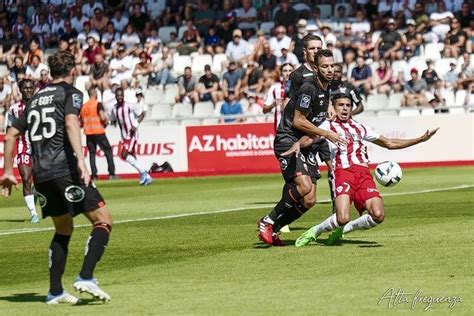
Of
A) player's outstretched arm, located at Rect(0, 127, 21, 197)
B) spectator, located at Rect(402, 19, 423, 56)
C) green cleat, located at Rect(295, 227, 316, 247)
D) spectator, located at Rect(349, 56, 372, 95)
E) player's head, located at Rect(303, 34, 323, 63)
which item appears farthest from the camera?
spectator, located at Rect(402, 19, 423, 56)

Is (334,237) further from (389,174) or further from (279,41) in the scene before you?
(279,41)

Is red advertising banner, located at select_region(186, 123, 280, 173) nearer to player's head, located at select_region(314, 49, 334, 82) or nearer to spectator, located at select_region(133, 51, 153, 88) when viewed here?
spectator, located at select_region(133, 51, 153, 88)

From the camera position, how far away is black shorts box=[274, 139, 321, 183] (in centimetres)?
1459

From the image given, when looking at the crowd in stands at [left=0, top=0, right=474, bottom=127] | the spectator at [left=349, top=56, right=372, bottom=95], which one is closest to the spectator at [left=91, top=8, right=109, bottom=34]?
the crowd in stands at [left=0, top=0, right=474, bottom=127]

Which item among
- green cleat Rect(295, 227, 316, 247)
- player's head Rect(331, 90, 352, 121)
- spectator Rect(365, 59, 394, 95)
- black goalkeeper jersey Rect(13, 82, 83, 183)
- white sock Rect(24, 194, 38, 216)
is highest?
black goalkeeper jersey Rect(13, 82, 83, 183)

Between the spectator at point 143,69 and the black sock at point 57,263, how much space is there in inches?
1054

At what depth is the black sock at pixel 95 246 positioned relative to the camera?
10.5 m

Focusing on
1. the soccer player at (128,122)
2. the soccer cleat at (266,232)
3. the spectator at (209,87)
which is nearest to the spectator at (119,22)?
the spectator at (209,87)

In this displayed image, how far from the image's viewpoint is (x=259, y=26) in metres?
38.5

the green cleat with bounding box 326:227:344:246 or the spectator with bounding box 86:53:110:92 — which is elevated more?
the green cleat with bounding box 326:227:344:246

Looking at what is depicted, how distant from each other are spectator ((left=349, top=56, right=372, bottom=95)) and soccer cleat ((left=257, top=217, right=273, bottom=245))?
1929 centimetres

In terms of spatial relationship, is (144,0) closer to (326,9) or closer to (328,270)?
(326,9)

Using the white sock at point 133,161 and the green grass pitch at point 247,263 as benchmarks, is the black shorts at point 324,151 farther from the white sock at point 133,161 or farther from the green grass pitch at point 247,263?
the white sock at point 133,161

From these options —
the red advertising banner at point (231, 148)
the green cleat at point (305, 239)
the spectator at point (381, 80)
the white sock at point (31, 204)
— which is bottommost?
the red advertising banner at point (231, 148)
